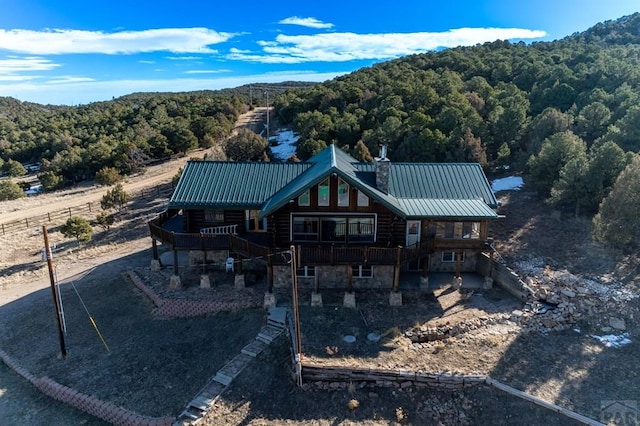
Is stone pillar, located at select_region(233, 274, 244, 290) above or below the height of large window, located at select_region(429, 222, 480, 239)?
below

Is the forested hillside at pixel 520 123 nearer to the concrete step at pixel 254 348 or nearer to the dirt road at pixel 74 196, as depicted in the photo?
the dirt road at pixel 74 196

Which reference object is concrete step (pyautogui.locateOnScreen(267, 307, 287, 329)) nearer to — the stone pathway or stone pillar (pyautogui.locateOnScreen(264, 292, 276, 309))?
the stone pathway

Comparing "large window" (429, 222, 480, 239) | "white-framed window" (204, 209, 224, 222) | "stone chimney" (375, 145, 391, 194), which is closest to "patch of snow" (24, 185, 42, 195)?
"white-framed window" (204, 209, 224, 222)

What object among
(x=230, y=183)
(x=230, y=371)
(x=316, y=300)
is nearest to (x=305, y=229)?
(x=316, y=300)

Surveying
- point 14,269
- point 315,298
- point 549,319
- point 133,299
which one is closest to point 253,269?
point 315,298

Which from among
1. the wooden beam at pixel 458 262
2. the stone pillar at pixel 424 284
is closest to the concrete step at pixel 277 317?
the stone pillar at pixel 424 284

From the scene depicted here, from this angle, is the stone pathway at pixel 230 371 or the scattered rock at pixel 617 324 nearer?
the stone pathway at pixel 230 371
